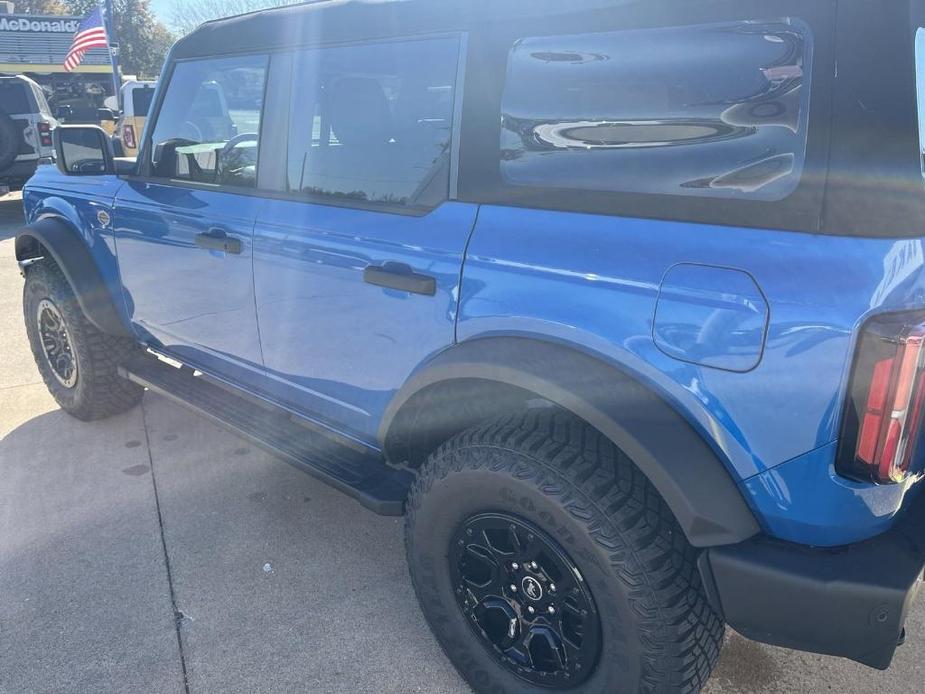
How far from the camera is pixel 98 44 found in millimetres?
15500

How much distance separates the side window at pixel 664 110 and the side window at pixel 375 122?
0.28 metres

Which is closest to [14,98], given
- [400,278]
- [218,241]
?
[218,241]

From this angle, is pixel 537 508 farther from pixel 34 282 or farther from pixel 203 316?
pixel 34 282

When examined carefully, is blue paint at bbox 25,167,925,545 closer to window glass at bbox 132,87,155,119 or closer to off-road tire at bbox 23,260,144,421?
off-road tire at bbox 23,260,144,421

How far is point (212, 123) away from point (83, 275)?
108 cm

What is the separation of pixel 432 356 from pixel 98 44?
16.6 meters

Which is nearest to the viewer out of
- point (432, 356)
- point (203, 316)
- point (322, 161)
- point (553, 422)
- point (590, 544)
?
point (590, 544)

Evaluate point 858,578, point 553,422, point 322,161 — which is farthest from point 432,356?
point 858,578

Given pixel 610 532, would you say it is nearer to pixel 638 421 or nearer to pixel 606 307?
pixel 638 421

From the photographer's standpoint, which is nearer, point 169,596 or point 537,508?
point 537,508

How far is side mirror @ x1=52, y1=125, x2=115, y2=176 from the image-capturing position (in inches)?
133

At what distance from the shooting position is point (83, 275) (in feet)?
11.7

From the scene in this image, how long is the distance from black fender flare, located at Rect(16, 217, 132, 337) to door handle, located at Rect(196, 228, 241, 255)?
1.01 m

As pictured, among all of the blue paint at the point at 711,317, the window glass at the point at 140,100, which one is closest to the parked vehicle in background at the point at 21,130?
the window glass at the point at 140,100
